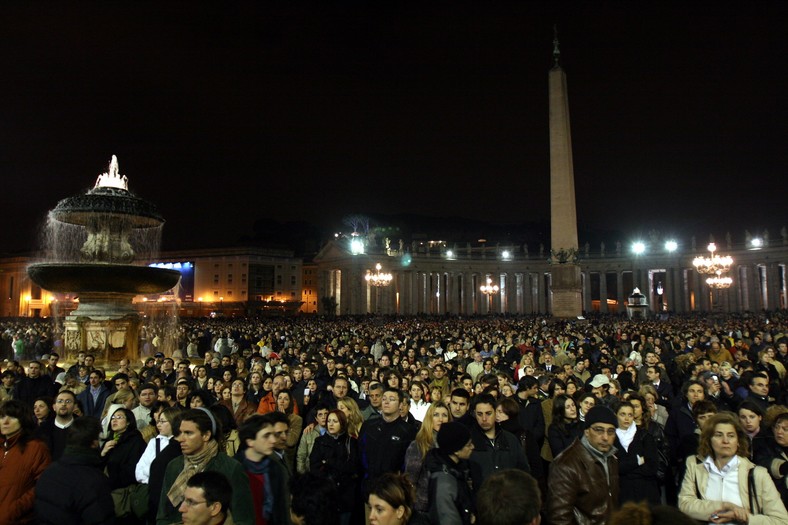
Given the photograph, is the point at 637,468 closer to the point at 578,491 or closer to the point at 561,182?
the point at 578,491

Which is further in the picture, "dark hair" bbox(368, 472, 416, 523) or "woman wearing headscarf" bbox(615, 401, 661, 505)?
"woman wearing headscarf" bbox(615, 401, 661, 505)

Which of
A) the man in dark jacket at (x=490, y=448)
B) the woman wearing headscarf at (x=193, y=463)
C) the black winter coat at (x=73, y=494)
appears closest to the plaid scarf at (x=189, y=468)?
the woman wearing headscarf at (x=193, y=463)

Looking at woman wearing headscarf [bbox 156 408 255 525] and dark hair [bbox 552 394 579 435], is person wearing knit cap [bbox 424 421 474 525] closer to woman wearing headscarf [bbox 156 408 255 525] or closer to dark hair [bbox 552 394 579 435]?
woman wearing headscarf [bbox 156 408 255 525]

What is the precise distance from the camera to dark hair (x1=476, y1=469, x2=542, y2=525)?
3.22m

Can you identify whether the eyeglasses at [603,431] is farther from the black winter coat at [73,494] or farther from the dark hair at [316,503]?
the black winter coat at [73,494]

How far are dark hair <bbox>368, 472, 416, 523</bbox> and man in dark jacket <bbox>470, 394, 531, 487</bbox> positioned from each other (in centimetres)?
132

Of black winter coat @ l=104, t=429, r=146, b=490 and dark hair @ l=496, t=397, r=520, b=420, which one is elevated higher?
dark hair @ l=496, t=397, r=520, b=420

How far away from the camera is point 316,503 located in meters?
3.93

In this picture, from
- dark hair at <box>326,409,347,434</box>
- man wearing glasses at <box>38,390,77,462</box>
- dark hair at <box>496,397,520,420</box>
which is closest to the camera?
dark hair at <box>326,409,347,434</box>

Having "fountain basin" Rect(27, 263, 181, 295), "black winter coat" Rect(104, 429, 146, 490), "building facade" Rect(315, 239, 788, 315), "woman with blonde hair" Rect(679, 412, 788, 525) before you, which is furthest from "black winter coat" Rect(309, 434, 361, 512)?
"building facade" Rect(315, 239, 788, 315)

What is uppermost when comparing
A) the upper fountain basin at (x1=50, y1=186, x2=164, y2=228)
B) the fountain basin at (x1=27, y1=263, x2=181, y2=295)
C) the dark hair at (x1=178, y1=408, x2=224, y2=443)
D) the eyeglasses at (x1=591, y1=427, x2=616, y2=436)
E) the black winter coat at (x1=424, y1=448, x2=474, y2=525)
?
the upper fountain basin at (x1=50, y1=186, x2=164, y2=228)

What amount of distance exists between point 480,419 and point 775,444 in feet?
9.33

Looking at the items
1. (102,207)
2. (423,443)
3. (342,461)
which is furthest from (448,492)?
(102,207)

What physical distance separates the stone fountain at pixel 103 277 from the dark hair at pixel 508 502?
16863 millimetres
